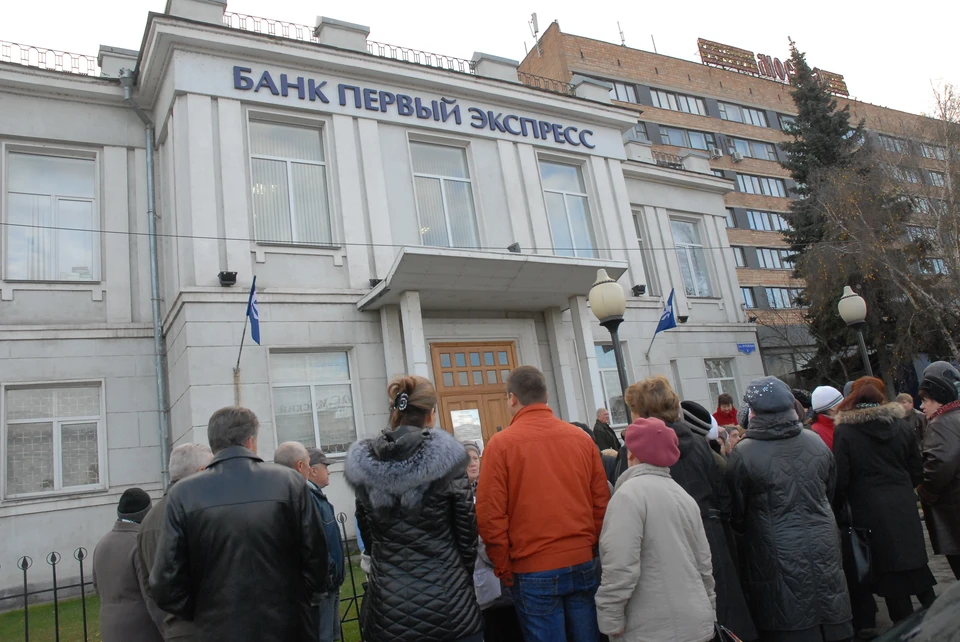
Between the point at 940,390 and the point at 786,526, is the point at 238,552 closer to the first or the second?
the point at 786,526

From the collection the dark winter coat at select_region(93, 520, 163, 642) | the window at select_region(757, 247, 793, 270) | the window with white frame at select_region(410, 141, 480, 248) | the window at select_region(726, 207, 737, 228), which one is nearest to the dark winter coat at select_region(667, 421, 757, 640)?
the dark winter coat at select_region(93, 520, 163, 642)

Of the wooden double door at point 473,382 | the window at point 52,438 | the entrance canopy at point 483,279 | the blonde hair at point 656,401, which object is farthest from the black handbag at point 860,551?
the window at point 52,438

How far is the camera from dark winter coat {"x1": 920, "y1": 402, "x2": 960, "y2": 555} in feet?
16.4

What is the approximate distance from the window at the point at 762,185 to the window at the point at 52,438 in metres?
36.7

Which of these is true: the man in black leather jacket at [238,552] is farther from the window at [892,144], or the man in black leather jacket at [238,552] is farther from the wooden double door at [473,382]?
the window at [892,144]

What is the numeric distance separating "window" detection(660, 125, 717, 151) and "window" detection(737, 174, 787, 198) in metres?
2.75

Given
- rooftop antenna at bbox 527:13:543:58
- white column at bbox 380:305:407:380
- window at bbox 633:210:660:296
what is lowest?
white column at bbox 380:305:407:380

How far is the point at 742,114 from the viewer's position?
41.6 m

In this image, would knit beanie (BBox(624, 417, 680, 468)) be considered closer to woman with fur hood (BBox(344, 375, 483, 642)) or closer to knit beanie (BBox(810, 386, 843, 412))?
woman with fur hood (BBox(344, 375, 483, 642))

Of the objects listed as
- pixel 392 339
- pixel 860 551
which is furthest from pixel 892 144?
pixel 860 551

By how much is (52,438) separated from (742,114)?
1628 inches

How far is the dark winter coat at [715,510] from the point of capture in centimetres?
387

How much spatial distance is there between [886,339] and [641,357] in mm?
10285

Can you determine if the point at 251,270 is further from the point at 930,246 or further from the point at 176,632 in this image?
the point at 930,246
